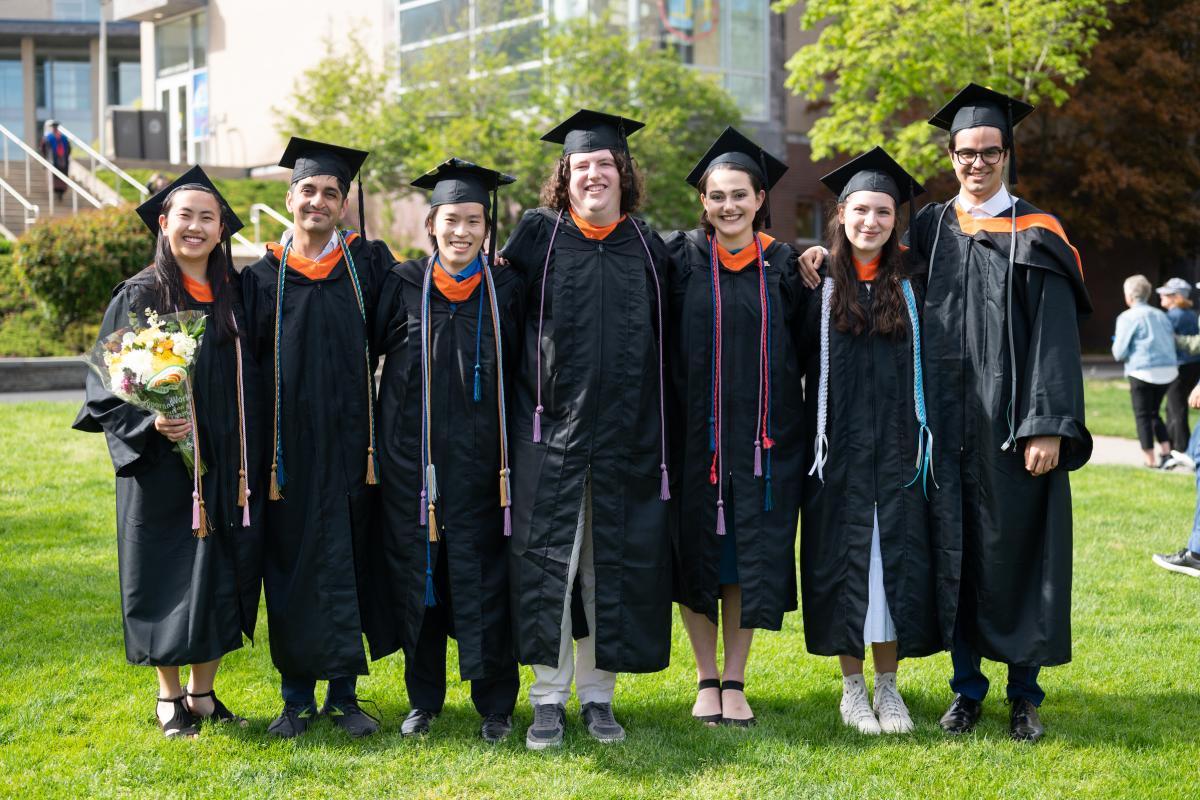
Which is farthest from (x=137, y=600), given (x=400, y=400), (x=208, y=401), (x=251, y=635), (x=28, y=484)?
(x=28, y=484)

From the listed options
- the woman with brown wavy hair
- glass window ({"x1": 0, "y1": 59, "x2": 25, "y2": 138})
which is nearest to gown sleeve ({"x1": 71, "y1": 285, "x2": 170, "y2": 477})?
the woman with brown wavy hair

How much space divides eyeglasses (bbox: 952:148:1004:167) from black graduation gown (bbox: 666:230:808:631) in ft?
2.56

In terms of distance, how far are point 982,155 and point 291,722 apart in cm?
324

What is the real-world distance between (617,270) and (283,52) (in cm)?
2205

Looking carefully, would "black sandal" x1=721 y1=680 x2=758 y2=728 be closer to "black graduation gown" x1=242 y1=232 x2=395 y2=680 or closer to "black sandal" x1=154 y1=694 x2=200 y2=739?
"black graduation gown" x1=242 y1=232 x2=395 y2=680

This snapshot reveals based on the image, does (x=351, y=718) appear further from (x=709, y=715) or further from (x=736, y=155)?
(x=736, y=155)

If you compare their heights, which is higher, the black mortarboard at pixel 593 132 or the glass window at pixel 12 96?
the glass window at pixel 12 96

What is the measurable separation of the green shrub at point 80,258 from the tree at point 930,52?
885 centimetres

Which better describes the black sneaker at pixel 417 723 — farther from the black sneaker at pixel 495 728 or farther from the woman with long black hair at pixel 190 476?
the woman with long black hair at pixel 190 476

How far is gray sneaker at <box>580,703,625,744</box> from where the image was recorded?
430cm

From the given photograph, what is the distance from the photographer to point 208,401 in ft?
13.6

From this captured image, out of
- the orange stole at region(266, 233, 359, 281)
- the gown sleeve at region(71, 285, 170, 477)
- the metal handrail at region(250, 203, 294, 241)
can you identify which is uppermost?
the metal handrail at region(250, 203, 294, 241)

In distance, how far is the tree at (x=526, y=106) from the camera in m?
17.0

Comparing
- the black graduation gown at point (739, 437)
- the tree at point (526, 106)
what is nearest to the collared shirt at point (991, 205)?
the black graduation gown at point (739, 437)
